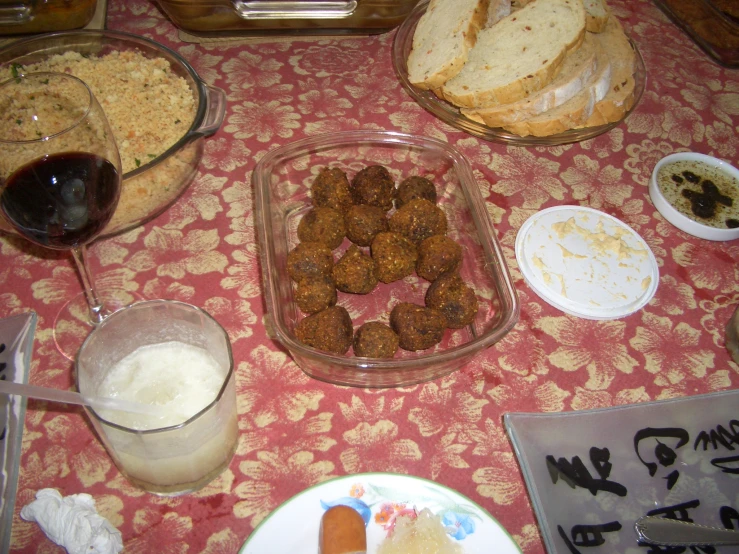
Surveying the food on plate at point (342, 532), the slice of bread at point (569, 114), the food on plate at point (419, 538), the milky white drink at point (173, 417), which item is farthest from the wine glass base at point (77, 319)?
the slice of bread at point (569, 114)

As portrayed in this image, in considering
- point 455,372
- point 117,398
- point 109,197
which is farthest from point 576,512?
point 109,197

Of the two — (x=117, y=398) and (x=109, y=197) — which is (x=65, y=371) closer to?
(x=117, y=398)

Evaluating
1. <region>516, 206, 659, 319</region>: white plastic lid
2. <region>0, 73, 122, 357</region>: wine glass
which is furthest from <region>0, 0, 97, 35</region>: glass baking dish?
<region>516, 206, 659, 319</region>: white plastic lid

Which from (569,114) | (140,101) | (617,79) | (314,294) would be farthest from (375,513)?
(617,79)

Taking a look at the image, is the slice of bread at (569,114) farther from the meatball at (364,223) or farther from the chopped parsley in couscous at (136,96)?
the chopped parsley in couscous at (136,96)

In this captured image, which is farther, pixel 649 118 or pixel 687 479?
pixel 649 118

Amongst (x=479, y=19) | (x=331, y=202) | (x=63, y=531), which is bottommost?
(x=63, y=531)

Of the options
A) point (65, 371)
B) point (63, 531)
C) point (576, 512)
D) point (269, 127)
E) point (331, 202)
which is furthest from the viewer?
point (269, 127)

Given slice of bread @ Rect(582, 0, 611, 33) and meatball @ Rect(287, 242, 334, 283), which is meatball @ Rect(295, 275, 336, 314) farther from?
slice of bread @ Rect(582, 0, 611, 33)
